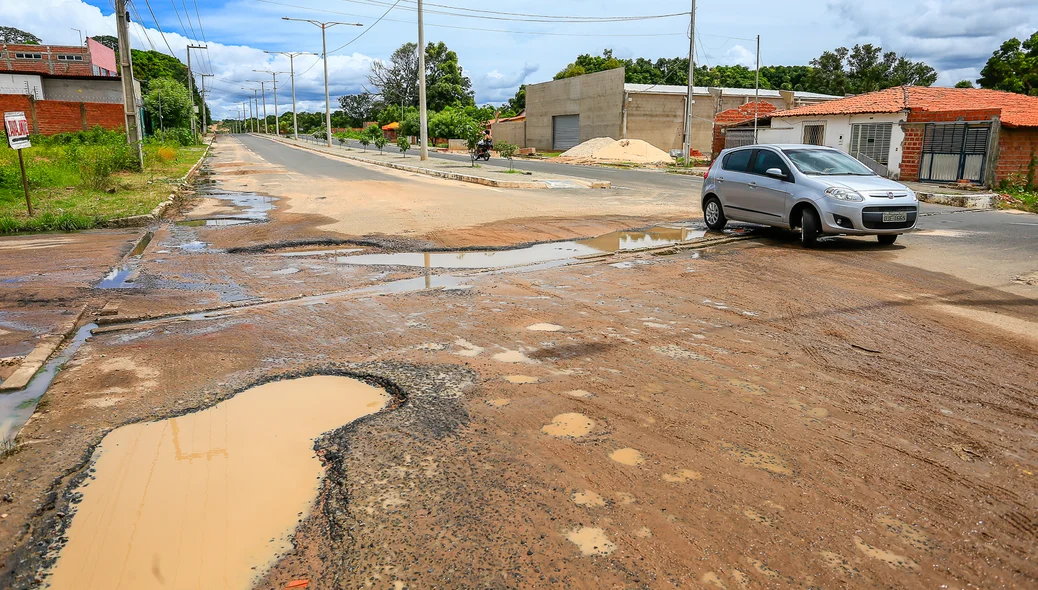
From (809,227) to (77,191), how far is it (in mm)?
17023

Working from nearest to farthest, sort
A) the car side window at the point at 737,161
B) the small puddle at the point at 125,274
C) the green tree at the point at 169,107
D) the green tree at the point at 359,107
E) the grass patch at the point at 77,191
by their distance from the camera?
the small puddle at the point at 125,274, the car side window at the point at 737,161, the grass patch at the point at 77,191, the green tree at the point at 169,107, the green tree at the point at 359,107

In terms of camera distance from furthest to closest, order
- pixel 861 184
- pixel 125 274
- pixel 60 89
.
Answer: pixel 60 89
pixel 861 184
pixel 125 274

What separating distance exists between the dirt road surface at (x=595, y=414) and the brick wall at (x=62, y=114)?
143ft

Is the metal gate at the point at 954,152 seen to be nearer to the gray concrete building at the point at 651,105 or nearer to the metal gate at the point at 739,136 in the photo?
the metal gate at the point at 739,136

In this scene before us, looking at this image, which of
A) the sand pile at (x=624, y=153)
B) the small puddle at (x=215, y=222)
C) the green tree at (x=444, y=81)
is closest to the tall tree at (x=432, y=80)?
the green tree at (x=444, y=81)

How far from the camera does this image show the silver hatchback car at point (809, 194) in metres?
10.2

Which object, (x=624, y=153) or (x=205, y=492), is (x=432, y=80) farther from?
(x=205, y=492)

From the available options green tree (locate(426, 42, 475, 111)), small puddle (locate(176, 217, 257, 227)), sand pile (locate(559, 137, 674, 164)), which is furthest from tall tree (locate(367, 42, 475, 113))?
small puddle (locate(176, 217, 257, 227))

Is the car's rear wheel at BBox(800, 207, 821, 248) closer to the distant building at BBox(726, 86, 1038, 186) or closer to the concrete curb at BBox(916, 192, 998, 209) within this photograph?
the concrete curb at BBox(916, 192, 998, 209)

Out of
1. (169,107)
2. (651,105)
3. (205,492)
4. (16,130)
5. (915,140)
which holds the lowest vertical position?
(205,492)

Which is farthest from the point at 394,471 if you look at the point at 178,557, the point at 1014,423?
the point at 1014,423

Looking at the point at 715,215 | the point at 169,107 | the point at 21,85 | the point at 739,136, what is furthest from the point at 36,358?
the point at 169,107

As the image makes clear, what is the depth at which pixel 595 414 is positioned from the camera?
4.23 meters

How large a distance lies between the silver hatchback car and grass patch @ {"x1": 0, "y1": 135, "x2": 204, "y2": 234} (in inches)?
453
